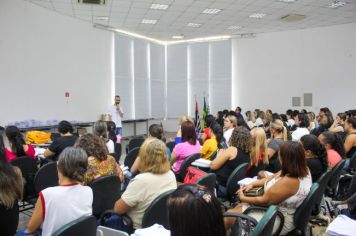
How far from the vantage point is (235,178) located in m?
3.41

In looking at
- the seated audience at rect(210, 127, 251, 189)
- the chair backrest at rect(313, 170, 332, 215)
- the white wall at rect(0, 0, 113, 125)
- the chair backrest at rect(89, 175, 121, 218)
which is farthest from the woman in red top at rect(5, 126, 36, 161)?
the white wall at rect(0, 0, 113, 125)

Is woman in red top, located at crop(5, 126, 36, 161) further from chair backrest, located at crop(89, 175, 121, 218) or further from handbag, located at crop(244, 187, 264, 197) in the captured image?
handbag, located at crop(244, 187, 264, 197)

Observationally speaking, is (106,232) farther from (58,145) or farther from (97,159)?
(58,145)

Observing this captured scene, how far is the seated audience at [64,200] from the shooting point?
2.09 metres

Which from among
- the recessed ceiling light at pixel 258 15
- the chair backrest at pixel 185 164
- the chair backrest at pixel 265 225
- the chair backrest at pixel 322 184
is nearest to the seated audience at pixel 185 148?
the chair backrest at pixel 185 164

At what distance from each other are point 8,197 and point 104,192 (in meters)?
0.89

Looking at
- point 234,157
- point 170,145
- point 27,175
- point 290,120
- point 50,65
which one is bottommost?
point 27,175

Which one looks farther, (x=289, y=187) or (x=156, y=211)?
(x=289, y=187)

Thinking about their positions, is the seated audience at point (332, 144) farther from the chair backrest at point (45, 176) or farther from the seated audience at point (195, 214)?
the seated audience at point (195, 214)

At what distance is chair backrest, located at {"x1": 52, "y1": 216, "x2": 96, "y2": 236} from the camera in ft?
5.69

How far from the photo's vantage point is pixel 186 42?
1416 centimetres

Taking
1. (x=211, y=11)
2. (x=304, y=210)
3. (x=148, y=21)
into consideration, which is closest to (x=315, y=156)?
(x=304, y=210)

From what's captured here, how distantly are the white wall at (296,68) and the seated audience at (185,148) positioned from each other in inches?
340

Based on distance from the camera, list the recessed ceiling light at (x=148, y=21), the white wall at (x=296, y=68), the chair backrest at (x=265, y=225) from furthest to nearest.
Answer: the white wall at (x=296, y=68)
the recessed ceiling light at (x=148, y=21)
the chair backrest at (x=265, y=225)
